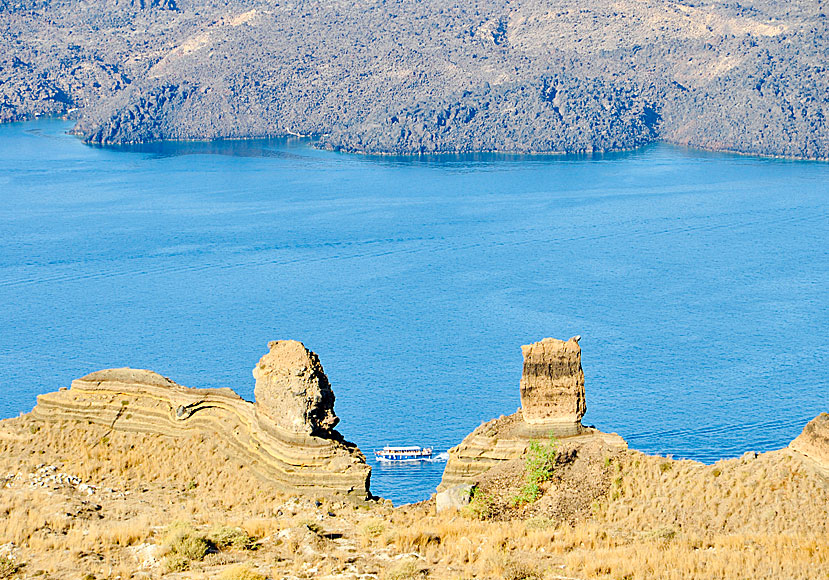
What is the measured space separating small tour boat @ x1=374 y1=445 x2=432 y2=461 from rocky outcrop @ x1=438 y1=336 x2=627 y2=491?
3857 centimetres

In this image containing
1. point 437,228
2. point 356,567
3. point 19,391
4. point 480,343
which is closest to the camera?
point 356,567

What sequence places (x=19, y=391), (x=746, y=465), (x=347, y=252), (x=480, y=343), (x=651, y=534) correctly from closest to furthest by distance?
1. (x=651, y=534)
2. (x=746, y=465)
3. (x=19, y=391)
4. (x=480, y=343)
5. (x=347, y=252)

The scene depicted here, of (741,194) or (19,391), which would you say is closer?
(19,391)

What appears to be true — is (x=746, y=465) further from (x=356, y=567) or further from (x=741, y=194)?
(x=741, y=194)

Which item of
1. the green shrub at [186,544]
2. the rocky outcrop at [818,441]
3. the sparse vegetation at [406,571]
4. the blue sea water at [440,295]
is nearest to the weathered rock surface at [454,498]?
the sparse vegetation at [406,571]

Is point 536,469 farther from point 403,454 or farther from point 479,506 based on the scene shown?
point 403,454

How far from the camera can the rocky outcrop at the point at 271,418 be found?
21.7 m

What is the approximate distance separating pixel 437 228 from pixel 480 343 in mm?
48731

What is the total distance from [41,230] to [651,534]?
12298cm

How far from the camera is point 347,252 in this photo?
11744cm

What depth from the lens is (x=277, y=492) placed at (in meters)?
21.7

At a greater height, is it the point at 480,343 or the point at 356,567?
the point at 356,567

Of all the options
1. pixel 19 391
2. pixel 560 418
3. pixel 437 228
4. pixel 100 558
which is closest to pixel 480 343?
pixel 19 391

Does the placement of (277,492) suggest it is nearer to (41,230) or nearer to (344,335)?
(344,335)
